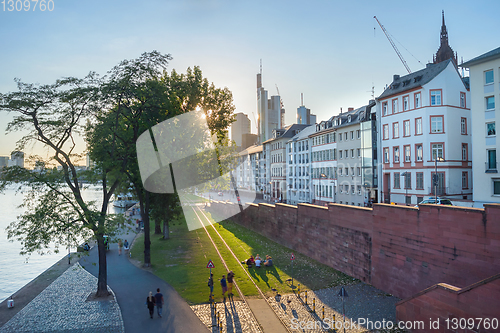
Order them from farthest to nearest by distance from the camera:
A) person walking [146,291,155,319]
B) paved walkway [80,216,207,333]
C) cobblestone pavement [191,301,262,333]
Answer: person walking [146,291,155,319] → paved walkway [80,216,207,333] → cobblestone pavement [191,301,262,333]

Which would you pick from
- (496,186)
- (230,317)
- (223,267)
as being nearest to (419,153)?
(496,186)

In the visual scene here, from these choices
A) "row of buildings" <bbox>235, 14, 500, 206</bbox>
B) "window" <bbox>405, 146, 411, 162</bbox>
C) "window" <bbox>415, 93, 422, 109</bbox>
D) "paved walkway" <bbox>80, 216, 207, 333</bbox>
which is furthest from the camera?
"window" <bbox>405, 146, 411, 162</bbox>

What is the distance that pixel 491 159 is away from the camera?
98.7ft

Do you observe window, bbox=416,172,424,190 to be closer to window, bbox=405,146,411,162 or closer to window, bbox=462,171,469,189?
window, bbox=405,146,411,162

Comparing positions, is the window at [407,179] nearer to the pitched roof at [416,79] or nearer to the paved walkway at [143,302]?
the pitched roof at [416,79]

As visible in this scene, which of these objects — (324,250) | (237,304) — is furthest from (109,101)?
(324,250)

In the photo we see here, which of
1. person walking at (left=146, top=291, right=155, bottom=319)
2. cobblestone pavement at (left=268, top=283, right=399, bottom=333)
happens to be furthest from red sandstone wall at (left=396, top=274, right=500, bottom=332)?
person walking at (left=146, top=291, right=155, bottom=319)

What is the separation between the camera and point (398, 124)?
4175cm

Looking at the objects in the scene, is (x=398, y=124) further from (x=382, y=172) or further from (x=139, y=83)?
(x=139, y=83)

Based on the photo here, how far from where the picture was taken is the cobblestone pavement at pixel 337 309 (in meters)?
15.4

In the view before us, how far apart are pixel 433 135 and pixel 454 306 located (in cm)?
2873

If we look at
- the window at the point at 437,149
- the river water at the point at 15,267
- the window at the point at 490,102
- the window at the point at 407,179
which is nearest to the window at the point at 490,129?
the window at the point at 490,102

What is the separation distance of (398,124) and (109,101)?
3385 cm

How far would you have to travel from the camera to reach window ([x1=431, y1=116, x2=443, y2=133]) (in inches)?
1467
